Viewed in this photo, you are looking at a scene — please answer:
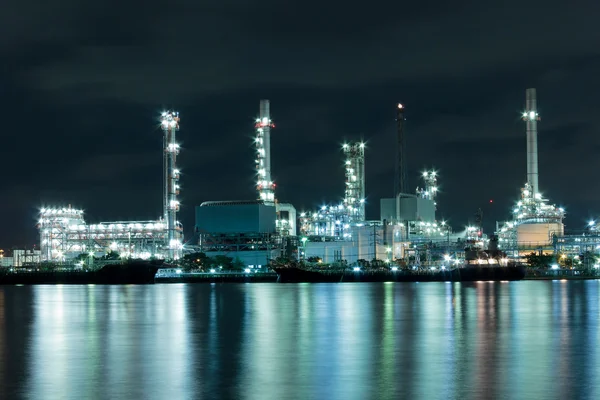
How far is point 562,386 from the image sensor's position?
20047 millimetres

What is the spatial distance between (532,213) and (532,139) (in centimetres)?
1099

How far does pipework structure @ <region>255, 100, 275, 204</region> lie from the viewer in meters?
133

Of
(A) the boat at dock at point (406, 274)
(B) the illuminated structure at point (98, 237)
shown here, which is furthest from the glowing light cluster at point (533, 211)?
(B) the illuminated structure at point (98, 237)

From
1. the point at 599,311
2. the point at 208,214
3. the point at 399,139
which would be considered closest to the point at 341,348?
the point at 599,311

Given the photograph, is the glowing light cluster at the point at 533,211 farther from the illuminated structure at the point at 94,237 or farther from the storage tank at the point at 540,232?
the illuminated structure at the point at 94,237

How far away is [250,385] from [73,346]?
1147cm

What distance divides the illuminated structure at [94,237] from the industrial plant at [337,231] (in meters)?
0.18

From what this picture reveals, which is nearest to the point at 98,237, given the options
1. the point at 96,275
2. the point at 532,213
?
the point at 96,275

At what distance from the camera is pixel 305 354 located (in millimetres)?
26844

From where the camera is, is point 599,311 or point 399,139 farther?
point 399,139

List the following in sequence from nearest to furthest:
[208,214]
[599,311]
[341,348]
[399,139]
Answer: [341,348] < [599,311] < [208,214] < [399,139]

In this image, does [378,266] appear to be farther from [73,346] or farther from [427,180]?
[73,346]

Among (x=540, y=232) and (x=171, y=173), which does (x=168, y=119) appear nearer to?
(x=171, y=173)

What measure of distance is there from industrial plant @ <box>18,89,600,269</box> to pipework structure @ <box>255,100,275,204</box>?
148 millimetres
